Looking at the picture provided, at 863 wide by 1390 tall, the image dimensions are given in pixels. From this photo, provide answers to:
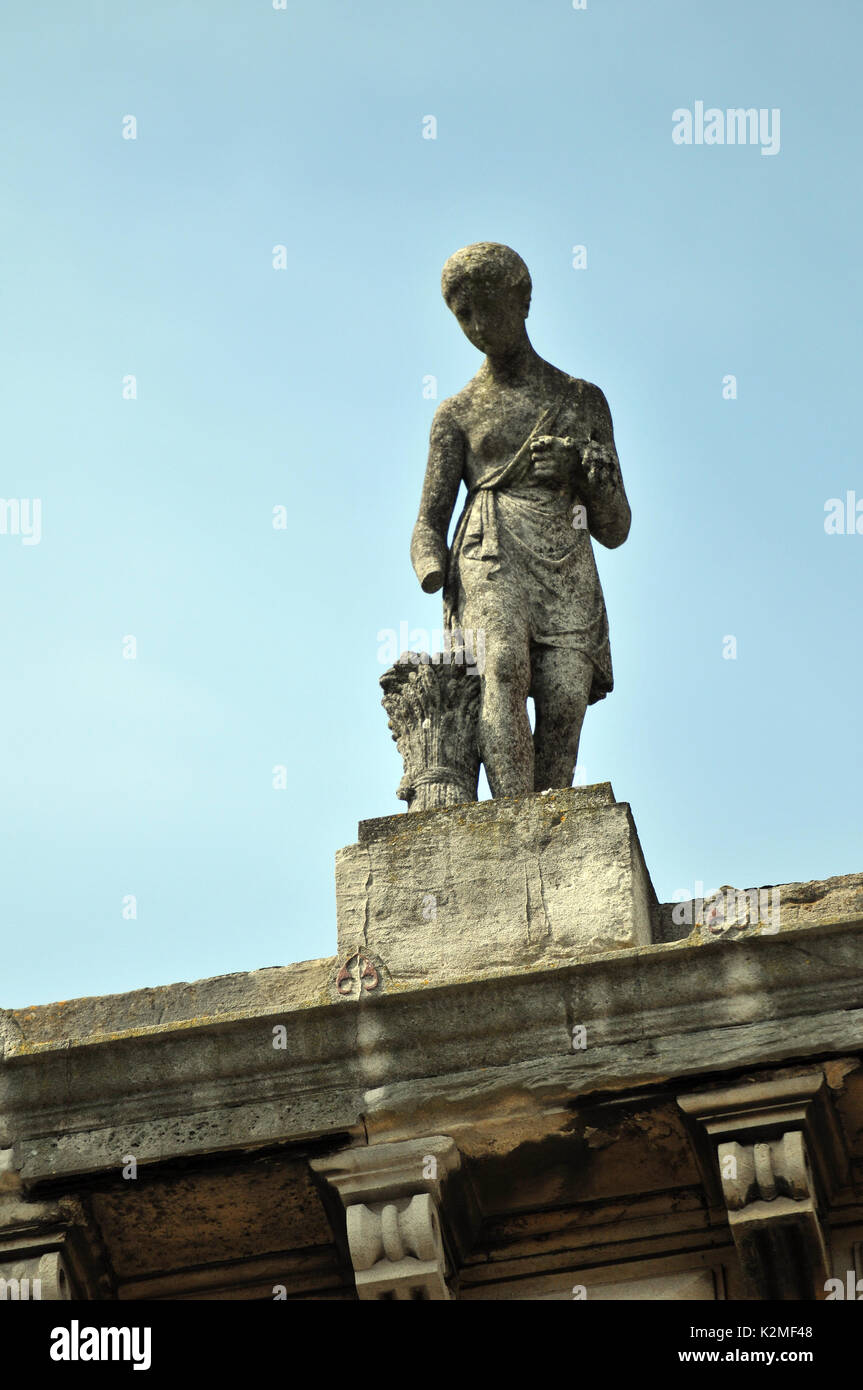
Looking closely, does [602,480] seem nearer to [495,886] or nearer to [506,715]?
[506,715]

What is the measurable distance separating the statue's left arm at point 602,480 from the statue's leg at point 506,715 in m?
0.73

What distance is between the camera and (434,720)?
362 inches

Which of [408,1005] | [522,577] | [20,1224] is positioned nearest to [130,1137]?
[20,1224]

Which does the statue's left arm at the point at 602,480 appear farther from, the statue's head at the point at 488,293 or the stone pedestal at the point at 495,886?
the stone pedestal at the point at 495,886

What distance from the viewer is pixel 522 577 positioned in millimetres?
9539

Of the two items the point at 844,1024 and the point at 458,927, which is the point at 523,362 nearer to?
the point at 458,927

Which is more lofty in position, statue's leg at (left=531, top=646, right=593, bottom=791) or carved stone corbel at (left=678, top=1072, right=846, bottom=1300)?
statue's leg at (left=531, top=646, right=593, bottom=791)

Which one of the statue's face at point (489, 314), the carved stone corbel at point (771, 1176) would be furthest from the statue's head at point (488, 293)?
the carved stone corbel at point (771, 1176)

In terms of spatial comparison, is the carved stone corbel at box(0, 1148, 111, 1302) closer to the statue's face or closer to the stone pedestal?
the stone pedestal

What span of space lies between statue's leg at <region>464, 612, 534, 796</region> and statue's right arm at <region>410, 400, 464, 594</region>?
1.53ft

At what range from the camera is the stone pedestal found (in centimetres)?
833

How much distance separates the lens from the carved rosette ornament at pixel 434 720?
9.11 m

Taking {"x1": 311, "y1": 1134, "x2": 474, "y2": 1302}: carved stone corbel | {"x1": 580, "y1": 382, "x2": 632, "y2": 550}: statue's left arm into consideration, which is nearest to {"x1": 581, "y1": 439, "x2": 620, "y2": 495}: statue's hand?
{"x1": 580, "y1": 382, "x2": 632, "y2": 550}: statue's left arm
